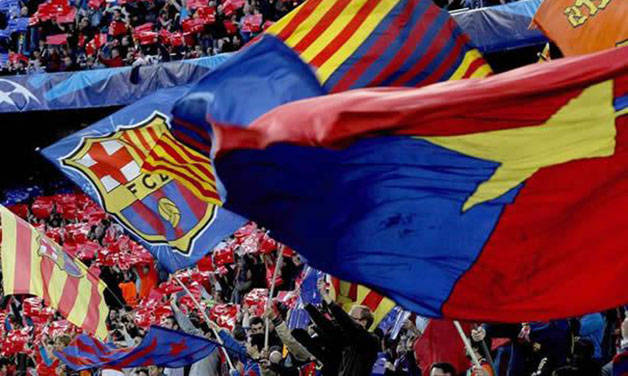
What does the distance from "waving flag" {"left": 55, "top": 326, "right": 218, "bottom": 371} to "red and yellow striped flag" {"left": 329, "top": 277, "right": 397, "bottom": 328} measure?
1.01 meters

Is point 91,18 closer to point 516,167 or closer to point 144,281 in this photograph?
point 144,281

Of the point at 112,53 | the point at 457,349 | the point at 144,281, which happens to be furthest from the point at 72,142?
the point at 112,53

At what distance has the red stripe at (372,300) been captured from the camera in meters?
10.8

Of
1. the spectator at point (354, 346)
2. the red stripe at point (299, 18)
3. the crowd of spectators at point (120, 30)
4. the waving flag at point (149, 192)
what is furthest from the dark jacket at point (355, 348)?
the crowd of spectators at point (120, 30)

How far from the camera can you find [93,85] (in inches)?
977

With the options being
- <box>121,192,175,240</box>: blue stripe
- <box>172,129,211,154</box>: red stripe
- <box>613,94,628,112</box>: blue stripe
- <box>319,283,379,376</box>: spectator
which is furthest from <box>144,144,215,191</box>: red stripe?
<box>613,94,628,112</box>: blue stripe

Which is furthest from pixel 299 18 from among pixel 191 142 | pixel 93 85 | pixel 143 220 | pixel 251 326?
pixel 93 85

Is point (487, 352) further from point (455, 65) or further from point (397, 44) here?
point (397, 44)

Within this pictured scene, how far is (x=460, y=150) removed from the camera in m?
5.86

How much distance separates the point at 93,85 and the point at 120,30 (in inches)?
58.7

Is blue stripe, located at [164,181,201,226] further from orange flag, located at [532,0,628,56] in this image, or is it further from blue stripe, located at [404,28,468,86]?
orange flag, located at [532,0,628,56]

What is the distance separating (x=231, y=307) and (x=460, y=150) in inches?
419

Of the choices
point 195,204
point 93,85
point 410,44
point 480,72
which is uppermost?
point 410,44

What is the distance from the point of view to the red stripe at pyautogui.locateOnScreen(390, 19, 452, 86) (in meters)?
9.53
